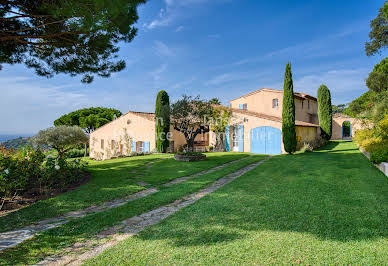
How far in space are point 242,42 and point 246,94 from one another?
10064 millimetres

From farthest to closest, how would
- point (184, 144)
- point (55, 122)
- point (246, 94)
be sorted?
point (55, 122) → point (246, 94) → point (184, 144)

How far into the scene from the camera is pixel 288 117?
1559 cm

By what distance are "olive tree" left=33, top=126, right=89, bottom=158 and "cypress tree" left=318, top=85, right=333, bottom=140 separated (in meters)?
27.0

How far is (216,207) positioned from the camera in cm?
479

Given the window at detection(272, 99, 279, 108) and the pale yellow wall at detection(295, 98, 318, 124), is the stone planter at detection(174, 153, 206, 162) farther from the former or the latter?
the pale yellow wall at detection(295, 98, 318, 124)

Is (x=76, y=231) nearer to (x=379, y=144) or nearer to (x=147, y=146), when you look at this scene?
(x=379, y=144)

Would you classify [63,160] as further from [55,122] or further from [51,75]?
[55,122]

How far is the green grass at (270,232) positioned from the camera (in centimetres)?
281

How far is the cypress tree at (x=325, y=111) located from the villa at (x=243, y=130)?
101 centimetres

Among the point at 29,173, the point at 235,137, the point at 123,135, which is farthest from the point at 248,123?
the point at 29,173

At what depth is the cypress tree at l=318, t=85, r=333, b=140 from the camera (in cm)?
2430

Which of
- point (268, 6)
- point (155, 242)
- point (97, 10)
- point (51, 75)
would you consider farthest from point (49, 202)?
point (268, 6)

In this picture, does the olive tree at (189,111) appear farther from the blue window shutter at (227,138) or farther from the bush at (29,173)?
the bush at (29,173)

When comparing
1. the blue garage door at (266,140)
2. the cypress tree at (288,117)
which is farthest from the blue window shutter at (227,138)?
the cypress tree at (288,117)
